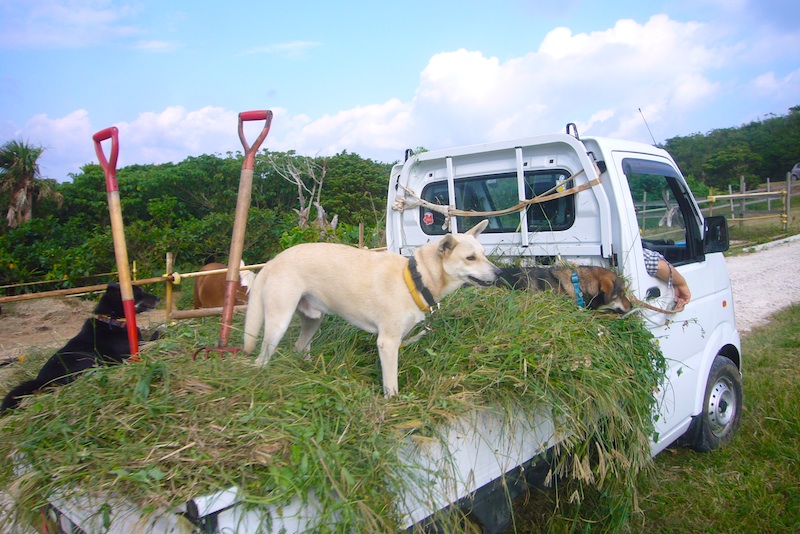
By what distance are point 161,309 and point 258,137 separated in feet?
28.8

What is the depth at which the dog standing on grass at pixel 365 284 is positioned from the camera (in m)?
2.84

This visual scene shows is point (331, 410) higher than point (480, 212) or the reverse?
the reverse

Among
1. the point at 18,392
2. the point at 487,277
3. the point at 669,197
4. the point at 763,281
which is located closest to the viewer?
the point at 18,392

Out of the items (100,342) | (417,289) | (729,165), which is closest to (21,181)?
(100,342)

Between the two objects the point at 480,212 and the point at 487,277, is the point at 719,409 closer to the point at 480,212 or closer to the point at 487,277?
the point at 480,212

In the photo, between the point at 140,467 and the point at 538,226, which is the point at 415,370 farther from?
the point at 538,226

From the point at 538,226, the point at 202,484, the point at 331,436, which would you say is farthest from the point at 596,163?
the point at 202,484

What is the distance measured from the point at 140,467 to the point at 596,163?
301 cm

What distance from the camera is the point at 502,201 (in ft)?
13.5

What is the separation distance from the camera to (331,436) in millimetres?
1921

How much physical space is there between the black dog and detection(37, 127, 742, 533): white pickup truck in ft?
6.93

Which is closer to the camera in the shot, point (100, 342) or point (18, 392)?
point (18, 392)

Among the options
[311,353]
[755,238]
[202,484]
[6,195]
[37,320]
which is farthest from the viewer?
[755,238]

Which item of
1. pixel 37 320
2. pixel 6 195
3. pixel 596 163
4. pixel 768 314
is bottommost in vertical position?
pixel 768 314
